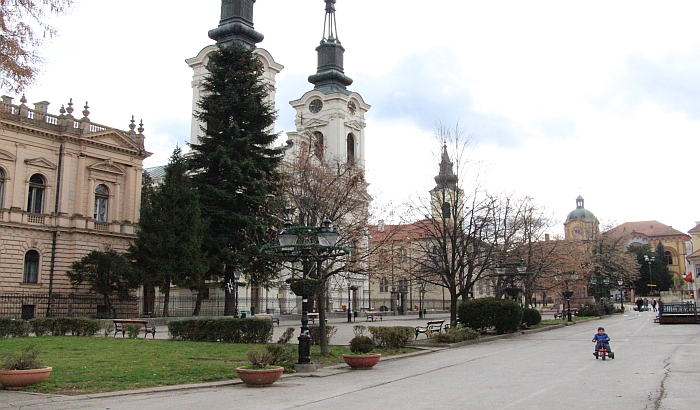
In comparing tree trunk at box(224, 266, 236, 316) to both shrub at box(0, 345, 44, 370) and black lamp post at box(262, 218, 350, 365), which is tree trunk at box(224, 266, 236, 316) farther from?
shrub at box(0, 345, 44, 370)

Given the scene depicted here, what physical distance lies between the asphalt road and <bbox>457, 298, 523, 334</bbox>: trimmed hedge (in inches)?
315

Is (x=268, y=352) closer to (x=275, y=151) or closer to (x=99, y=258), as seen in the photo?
(x=275, y=151)

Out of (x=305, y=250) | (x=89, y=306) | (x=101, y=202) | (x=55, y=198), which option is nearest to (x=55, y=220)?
(x=55, y=198)

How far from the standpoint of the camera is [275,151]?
3869cm

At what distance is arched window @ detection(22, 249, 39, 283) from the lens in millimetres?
42375

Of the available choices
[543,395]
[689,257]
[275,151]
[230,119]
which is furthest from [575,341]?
[689,257]

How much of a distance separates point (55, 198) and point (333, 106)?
33365 millimetres

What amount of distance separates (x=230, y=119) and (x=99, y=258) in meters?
12.9

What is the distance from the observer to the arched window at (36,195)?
144ft

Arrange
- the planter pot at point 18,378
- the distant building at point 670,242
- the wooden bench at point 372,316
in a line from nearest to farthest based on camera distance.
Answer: the planter pot at point 18,378 < the wooden bench at point 372,316 < the distant building at point 670,242

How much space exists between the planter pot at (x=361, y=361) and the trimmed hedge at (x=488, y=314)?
12738mm

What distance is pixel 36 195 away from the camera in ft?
145

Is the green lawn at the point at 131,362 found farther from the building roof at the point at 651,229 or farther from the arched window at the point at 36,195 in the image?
the building roof at the point at 651,229

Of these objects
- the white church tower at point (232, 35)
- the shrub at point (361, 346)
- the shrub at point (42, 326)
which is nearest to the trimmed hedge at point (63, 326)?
the shrub at point (42, 326)
